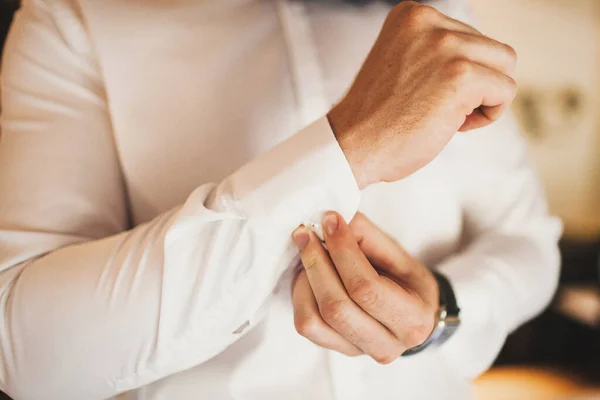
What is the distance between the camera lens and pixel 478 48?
0.46m

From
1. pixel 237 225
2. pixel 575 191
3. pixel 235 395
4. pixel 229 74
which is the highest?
pixel 229 74

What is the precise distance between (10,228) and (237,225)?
0.25 meters

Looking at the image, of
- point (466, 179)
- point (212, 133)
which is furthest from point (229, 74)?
point (466, 179)

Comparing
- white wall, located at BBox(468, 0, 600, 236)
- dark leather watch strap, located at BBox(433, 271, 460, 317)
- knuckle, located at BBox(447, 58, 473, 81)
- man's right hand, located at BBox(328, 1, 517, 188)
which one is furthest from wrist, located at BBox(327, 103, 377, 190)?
white wall, located at BBox(468, 0, 600, 236)

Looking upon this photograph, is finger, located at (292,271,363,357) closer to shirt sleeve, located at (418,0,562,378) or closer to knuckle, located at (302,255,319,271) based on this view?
knuckle, located at (302,255,319,271)

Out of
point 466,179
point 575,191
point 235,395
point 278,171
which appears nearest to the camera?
point 278,171

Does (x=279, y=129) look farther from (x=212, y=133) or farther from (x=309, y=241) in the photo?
(x=309, y=241)

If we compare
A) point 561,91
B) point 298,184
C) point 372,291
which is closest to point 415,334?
point 372,291

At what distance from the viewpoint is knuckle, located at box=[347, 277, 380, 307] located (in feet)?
1.45

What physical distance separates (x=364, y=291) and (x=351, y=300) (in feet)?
0.06

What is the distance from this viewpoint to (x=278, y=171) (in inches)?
18.5

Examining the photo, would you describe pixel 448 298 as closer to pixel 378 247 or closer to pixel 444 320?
pixel 444 320

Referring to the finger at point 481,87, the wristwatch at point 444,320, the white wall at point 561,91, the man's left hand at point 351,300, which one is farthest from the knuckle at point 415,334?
the white wall at point 561,91

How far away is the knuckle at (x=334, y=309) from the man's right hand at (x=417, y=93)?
0.11 meters
